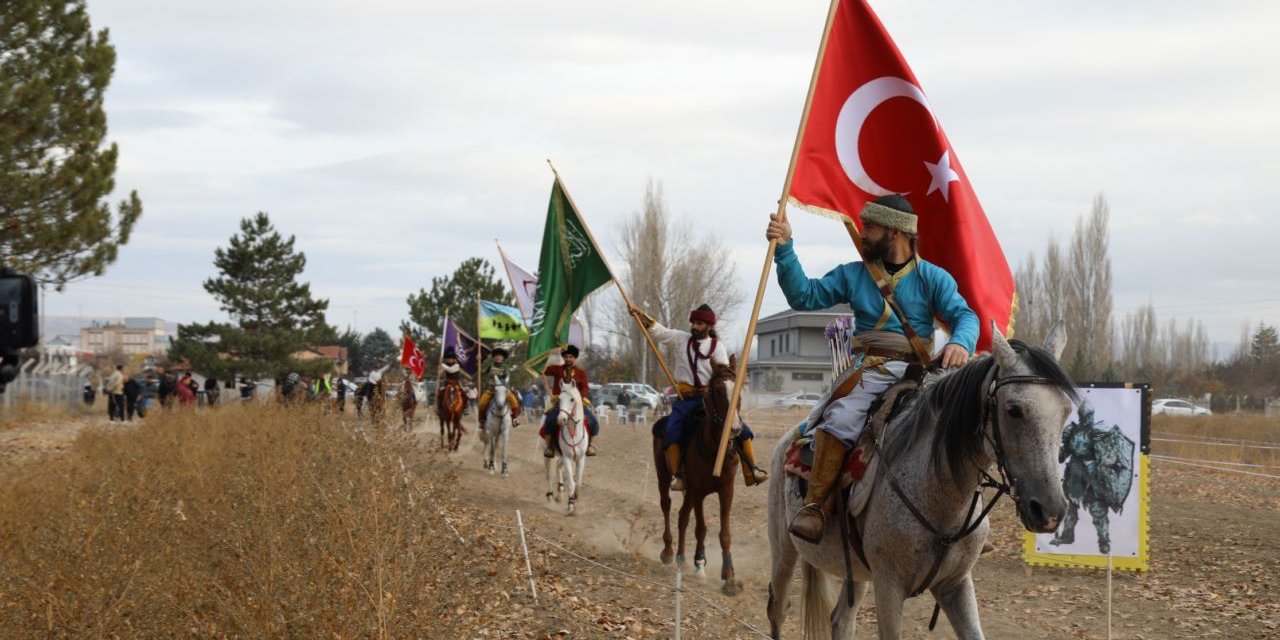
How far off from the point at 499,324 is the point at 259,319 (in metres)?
32.4

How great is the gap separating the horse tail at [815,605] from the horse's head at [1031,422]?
7.19 feet

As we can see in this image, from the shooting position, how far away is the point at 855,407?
20.0 ft

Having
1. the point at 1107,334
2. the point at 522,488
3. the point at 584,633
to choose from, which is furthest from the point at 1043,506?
the point at 1107,334

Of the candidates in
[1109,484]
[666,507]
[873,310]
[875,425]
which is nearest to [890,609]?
[875,425]

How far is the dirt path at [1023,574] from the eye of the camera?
9.84 meters

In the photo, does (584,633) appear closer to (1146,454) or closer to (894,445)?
(894,445)

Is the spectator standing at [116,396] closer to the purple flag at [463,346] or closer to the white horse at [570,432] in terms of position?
the purple flag at [463,346]

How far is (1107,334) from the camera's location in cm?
6256

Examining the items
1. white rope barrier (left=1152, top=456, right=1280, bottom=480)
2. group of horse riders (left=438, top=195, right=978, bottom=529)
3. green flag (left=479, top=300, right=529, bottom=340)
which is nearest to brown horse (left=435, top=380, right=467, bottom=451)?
green flag (left=479, top=300, right=529, bottom=340)

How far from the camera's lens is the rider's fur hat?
20.1 ft

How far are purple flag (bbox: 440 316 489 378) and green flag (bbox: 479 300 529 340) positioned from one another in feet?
2.66

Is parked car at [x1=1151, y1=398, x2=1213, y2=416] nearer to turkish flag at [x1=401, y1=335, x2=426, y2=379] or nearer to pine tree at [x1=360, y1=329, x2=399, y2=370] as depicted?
turkish flag at [x1=401, y1=335, x2=426, y2=379]

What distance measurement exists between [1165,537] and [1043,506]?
452 inches

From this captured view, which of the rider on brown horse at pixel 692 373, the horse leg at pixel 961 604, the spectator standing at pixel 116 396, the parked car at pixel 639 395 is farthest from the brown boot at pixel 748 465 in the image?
the parked car at pixel 639 395
